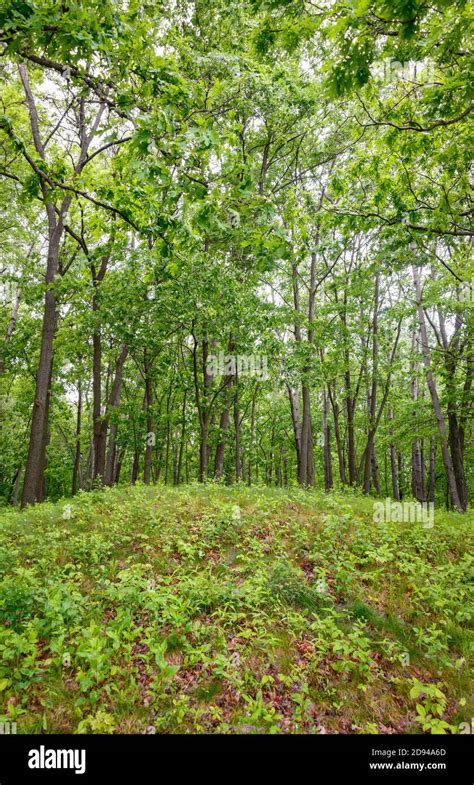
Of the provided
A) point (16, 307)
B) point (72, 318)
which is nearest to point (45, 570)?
point (72, 318)

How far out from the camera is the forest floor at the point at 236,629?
373cm

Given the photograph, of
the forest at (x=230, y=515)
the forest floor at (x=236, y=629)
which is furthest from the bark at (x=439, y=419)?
the forest floor at (x=236, y=629)

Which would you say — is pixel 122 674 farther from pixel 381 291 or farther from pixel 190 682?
pixel 381 291

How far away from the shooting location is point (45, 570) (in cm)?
601

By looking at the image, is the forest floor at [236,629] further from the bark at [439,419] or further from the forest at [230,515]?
the bark at [439,419]

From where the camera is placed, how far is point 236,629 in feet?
15.9

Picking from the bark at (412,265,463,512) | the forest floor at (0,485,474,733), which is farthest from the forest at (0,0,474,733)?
the bark at (412,265,463,512)

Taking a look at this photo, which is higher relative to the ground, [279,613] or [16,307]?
[16,307]

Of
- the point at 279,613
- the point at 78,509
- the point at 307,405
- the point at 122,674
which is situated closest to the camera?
the point at 122,674

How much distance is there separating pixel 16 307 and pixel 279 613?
20924 millimetres

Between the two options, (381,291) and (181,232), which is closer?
(181,232)

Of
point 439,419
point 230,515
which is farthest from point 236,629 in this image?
point 439,419

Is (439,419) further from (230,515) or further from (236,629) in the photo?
(236,629)
